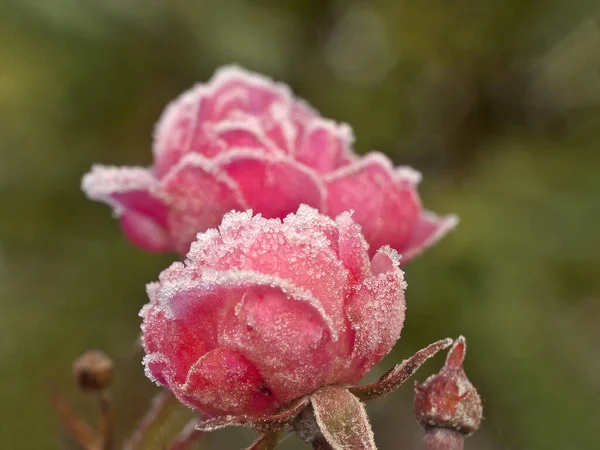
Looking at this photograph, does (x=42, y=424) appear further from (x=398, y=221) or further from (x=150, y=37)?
(x=398, y=221)

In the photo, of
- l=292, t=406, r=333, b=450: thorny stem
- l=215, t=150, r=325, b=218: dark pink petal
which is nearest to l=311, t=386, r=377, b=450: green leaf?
l=292, t=406, r=333, b=450: thorny stem

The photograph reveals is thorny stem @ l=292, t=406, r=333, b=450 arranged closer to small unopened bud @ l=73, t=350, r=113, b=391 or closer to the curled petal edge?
the curled petal edge

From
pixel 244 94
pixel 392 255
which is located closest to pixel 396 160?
pixel 244 94

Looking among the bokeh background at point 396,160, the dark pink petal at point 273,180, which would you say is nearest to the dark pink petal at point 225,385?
the dark pink petal at point 273,180

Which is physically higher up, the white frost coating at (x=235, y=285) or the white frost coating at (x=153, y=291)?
the white frost coating at (x=235, y=285)

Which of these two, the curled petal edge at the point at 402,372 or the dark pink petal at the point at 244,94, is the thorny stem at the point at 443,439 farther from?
the dark pink petal at the point at 244,94

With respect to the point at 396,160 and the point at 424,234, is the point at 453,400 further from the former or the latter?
the point at 396,160

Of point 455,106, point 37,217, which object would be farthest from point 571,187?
point 37,217
